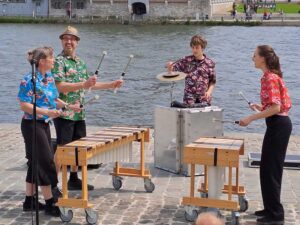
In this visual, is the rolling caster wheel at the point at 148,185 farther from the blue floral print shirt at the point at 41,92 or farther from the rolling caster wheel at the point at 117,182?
the blue floral print shirt at the point at 41,92

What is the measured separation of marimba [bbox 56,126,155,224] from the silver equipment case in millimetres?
1050

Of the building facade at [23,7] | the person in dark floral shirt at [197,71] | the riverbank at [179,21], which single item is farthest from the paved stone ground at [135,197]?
the building facade at [23,7]

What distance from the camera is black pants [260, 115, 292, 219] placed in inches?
273

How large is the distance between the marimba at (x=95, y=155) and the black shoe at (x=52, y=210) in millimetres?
225

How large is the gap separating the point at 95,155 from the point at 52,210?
0.74 metres

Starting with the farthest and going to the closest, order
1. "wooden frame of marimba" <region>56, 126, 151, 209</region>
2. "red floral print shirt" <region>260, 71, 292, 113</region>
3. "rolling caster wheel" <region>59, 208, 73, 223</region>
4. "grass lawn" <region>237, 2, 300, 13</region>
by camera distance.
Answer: "grass lawn" <region>237, 2, 300, 13</region> < "rolling caster wheel" <region>59, 208, 73, 223</region> < "wooden frame of marimba" <region>56, 126, 151, 209</region> < "red floral print shirt" <region>260, 71, 292, 113</region>

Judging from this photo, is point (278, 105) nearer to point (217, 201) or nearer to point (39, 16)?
point (217, 201)

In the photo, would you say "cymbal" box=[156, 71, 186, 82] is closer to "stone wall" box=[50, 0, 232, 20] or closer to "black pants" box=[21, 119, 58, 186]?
"black pants" box=[21, 119, 58, 186]

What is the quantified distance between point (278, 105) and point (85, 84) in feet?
6.67

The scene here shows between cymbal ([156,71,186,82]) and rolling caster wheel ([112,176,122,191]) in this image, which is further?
cymbal ([156,71,186,82])

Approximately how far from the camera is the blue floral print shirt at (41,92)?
23.0 feet

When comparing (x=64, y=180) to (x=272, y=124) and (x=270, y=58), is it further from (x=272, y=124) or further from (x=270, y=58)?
(x=270, y=58)

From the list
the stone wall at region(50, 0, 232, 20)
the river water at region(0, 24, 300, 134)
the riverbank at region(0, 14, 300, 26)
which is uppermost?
the stone wall at region(50, 0, 232, 20)

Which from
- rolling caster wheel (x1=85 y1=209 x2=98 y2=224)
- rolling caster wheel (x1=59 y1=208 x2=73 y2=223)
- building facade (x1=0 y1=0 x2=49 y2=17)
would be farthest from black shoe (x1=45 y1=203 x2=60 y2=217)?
building facade (x1=0 y1=0 x2=49 y2=17)
